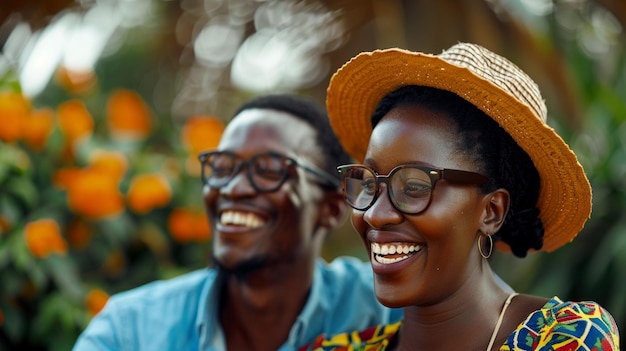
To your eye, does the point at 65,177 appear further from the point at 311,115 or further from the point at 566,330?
the point at 566,330

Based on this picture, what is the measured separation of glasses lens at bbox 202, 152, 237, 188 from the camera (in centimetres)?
339

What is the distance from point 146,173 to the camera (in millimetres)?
4355

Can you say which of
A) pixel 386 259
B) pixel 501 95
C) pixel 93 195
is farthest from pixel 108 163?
pixel 501 95

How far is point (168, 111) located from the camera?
510 cm

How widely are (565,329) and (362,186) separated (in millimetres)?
682

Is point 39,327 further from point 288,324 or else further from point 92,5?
point 92,5

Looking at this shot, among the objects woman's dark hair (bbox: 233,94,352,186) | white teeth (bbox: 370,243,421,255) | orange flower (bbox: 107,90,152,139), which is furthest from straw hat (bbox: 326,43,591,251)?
orange flower (bbox: 107,90,152,139)

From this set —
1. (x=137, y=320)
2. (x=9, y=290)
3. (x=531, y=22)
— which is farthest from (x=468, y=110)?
(x=9, y=290)

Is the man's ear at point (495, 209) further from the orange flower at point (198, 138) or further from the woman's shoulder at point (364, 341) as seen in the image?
the orange flower at point (198, 138)

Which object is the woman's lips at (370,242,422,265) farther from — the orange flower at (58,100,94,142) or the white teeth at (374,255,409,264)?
the orange flower at (58,100,94,142)

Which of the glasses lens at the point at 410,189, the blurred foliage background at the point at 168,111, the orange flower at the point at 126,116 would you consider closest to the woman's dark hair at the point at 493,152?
the glasses lens at the point at 410,189

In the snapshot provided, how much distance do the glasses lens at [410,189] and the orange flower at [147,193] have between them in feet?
6.86

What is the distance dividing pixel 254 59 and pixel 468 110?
2832mm

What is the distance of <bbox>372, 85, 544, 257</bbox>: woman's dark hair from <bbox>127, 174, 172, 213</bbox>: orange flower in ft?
6.27
